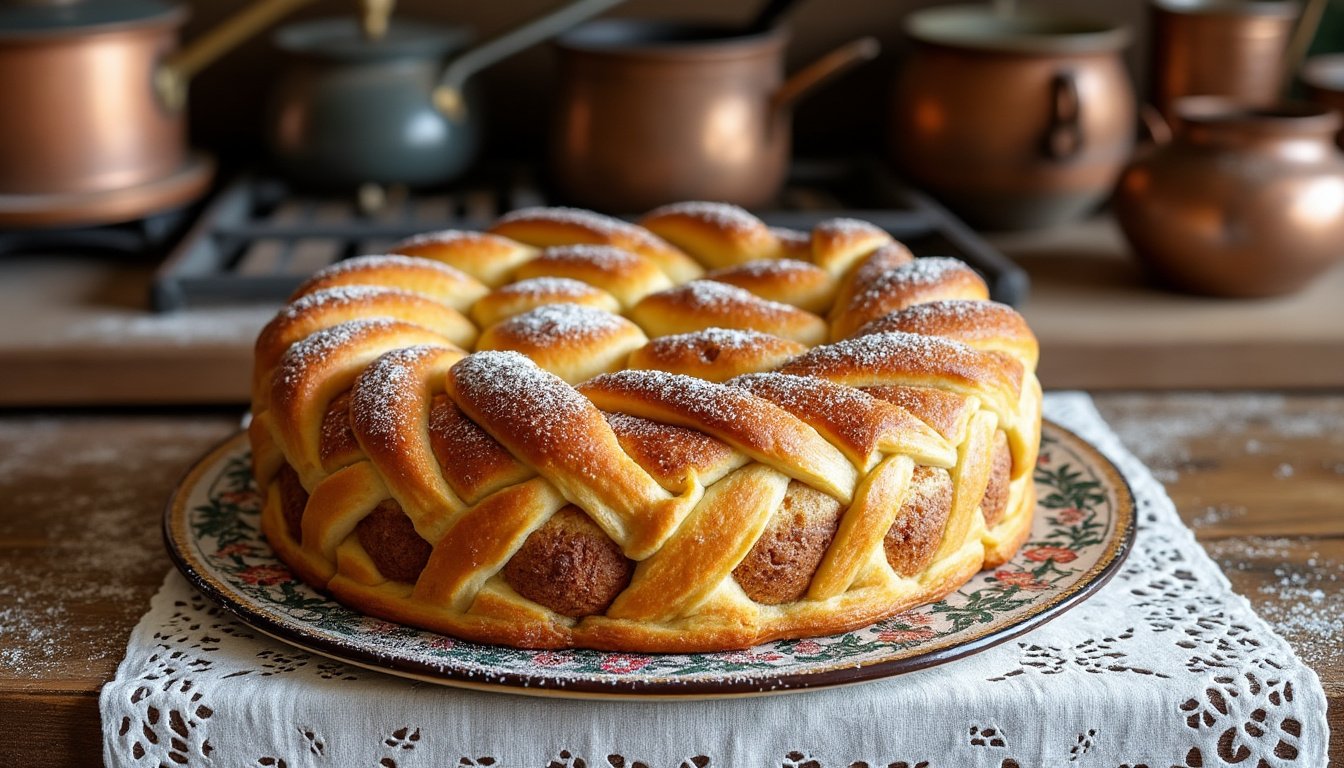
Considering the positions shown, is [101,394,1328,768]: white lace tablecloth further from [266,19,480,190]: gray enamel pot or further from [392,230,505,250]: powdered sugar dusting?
[266,19,480,190]: gray enamel pot

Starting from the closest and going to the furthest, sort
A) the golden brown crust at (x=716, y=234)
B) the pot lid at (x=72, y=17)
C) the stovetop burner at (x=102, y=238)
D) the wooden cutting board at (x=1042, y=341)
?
the golden brown crust at (x=716, y=234), the wooden cutting board at (x=1042, y=341), the pot lid at (x=72, y=17), the stovetop burner at (x=102, y=238)

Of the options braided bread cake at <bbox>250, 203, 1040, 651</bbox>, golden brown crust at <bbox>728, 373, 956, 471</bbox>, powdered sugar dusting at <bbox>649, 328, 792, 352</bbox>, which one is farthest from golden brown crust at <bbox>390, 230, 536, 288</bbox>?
golden brown crust at <bbox>728, 373, 956, 471</bbox>

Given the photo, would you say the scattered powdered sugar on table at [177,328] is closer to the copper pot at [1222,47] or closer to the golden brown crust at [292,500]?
the golden brown crust at [292,500]

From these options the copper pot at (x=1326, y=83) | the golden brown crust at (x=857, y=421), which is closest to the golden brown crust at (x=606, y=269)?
the golden brown crust at (x=857, y=421)

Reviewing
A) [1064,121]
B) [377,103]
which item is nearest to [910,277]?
[1064,121]

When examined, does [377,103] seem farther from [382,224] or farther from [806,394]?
[806,394]

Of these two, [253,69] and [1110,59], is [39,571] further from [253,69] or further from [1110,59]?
[1110,59]
